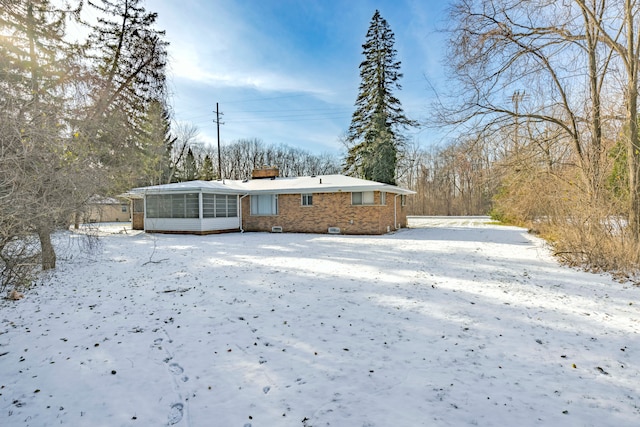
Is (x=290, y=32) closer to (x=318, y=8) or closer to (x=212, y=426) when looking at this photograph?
(x=318, y=8)

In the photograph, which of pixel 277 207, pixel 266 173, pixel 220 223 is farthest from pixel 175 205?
pixel 266 173

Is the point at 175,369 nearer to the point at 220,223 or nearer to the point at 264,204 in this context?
the point at 220,223

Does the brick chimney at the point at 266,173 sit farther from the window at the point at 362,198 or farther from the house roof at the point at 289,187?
the window at the point at 362,198

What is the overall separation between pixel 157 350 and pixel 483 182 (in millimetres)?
10752

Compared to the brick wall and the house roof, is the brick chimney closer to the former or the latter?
the house roof

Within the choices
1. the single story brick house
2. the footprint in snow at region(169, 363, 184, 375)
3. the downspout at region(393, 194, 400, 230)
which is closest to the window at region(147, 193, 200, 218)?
the single story brick house

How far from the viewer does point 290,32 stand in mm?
13750

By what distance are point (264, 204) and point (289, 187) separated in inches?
71.6

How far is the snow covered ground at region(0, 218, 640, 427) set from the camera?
97.3 inches

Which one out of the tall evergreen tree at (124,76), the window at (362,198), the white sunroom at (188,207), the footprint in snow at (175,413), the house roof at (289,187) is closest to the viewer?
the footprint in snow at (175,413)

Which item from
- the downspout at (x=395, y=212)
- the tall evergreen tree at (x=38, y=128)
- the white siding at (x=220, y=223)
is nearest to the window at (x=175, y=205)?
the white siding at (x=220, y=223)

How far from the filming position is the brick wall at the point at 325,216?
15.5 metres

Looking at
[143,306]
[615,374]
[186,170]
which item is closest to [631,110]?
[615,374]

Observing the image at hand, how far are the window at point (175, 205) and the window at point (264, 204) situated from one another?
3068 mm
